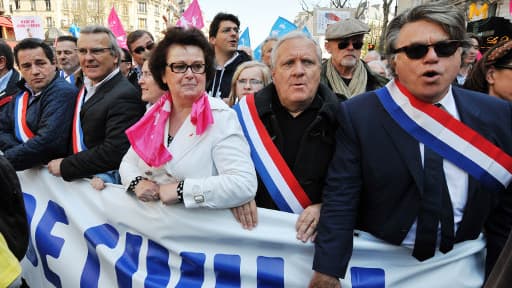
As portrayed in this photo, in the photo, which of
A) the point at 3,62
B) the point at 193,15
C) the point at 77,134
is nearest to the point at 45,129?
the point at 77,134

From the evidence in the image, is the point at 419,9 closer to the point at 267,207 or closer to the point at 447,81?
the point at 447,81

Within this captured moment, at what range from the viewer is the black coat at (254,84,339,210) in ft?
6.35

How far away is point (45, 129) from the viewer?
2.87 metres

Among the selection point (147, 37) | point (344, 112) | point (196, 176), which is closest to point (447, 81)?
point (344, 112)

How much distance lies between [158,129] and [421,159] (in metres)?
1.40

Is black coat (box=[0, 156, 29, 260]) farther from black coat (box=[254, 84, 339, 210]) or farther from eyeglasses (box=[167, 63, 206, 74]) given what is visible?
black coat (box=[254, 84, 339, 210])

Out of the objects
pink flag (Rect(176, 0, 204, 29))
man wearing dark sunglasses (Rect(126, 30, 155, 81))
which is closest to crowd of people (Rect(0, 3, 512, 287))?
man wearing dark sunglasses (Rect(126, 30, 155, 81))

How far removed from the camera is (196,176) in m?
2.02

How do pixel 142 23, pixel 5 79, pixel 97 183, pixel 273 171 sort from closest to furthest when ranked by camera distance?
1. pixel 273 171
2. pixel 97 183
3. pixel 5 79
4. pixel 142 23

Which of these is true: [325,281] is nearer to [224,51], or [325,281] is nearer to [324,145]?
[324,145]

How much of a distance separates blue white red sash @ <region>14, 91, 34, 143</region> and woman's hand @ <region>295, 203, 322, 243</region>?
93.0 inches

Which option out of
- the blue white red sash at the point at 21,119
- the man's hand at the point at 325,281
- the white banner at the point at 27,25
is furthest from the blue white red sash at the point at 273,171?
the white banner at the point at 27,25

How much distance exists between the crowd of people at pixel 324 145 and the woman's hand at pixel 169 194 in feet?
0.04

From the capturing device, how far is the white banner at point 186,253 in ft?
6.07
